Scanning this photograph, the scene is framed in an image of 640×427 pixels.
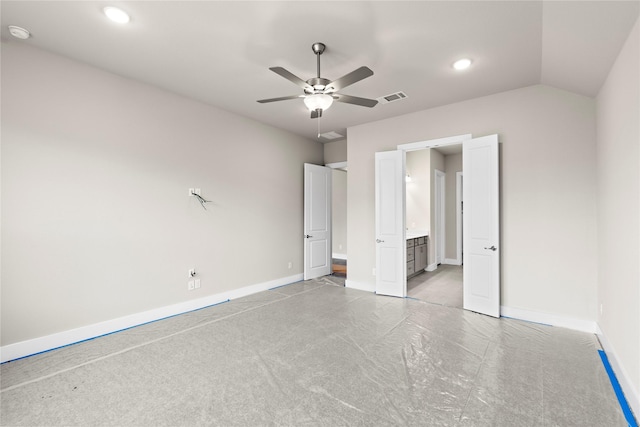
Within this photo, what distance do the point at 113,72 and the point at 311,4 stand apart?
2531mm

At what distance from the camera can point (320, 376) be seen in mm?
2342

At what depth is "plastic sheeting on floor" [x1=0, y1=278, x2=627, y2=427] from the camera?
1.90 m

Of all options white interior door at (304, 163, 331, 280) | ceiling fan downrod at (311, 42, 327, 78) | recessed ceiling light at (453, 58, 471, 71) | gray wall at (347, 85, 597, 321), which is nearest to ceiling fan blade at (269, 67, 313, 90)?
ceiling fan downrod at (311, 42, 327, 78)

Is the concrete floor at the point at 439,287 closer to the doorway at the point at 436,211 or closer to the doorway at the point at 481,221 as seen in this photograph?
the doorway at the point at 436,211

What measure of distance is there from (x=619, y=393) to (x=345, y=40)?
11.7ft

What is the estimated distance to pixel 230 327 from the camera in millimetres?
3361

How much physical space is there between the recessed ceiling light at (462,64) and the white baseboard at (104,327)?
4.23 metres

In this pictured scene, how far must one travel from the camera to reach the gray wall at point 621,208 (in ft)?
6.46

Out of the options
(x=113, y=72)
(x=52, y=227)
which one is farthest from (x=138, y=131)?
(x=52, y=227)

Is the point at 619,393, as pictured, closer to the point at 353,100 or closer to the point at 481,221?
the point at 481,221

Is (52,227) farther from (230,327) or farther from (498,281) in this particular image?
(498,281)

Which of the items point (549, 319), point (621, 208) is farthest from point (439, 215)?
point (621, 208)

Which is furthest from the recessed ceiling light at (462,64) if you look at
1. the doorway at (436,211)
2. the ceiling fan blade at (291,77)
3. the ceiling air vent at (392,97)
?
the doorway at (436,211)

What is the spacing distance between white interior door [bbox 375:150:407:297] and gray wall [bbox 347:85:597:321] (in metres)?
1.05
